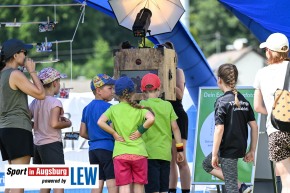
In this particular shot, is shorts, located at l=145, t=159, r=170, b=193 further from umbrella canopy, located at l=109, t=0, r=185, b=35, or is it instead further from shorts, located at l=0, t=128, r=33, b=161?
umbrella canopy, located at l=109, t=0, r=185, b=35

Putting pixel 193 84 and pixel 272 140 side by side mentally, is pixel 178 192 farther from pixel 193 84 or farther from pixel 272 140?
pixel 272 140

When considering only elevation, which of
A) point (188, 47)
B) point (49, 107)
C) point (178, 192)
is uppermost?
point (188, 47)

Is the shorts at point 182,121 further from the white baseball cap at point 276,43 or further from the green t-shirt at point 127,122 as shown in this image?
the white baseball cap at point 276,43

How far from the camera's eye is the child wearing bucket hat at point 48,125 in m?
10.4

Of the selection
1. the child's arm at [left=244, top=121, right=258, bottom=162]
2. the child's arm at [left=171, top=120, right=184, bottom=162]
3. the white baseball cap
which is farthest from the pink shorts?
the white baseball cap

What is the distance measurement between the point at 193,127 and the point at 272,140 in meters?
4.55

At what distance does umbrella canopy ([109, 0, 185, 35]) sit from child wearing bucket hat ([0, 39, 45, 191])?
7.18 feet

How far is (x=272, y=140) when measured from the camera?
A: 925cm

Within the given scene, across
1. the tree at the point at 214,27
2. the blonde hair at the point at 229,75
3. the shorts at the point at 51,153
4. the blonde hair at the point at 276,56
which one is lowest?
the shorts at the point at 51,153

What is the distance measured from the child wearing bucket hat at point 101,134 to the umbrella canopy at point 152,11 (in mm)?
1503

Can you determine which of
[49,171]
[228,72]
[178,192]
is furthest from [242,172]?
[49,171]

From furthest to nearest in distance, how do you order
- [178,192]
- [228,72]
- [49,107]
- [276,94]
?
1. [178,192]
2. [49,107]
3. [228,72]
4. [276,94]

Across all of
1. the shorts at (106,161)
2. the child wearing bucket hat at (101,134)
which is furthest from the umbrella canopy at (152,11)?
the shorts at (106,161)

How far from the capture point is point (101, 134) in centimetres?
1049
